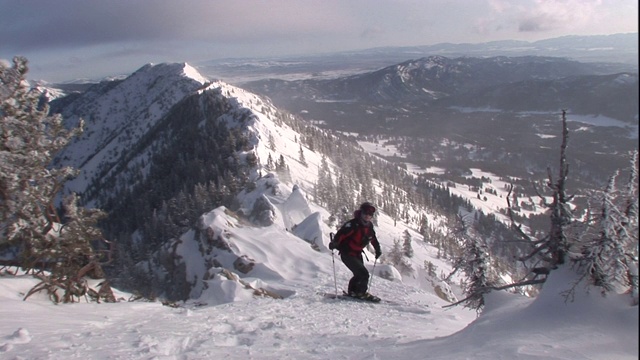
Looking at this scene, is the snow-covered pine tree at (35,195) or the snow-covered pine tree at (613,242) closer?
the snow-covered pine tree at (613,242)

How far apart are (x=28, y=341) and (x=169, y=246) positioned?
4569 cm

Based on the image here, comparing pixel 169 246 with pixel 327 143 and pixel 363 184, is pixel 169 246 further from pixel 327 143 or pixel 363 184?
pixel 327 143

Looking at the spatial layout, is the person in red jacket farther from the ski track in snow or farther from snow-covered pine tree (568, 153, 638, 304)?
snow-covered pine tree (568, 153, 638, 304)

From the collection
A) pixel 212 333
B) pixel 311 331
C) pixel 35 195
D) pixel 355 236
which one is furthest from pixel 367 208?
pixel 35 195

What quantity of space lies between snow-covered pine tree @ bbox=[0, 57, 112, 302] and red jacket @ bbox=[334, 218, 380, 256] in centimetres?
787

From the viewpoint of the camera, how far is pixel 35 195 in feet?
39.8

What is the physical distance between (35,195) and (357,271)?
1071cm

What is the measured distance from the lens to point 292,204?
59.7 m

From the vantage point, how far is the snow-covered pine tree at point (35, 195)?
1158 centimetres

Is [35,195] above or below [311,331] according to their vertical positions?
above

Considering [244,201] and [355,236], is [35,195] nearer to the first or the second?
[355,236]

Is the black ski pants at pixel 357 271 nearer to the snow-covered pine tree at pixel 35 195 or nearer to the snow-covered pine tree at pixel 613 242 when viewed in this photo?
the snow-covered pine tree at pixel 613 242

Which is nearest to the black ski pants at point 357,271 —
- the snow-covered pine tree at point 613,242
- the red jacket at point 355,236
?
the red jacket at point 355,236

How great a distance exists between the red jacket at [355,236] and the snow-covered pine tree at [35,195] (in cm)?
787
